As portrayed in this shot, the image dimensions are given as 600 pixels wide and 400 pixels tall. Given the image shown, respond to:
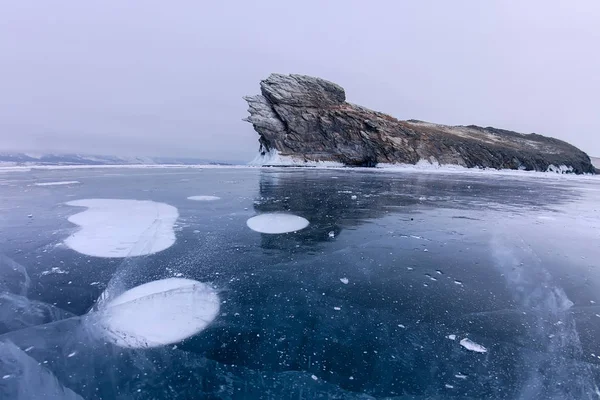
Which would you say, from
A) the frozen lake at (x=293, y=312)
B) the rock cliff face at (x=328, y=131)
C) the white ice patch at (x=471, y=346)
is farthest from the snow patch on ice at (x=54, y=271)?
the rock cliff face at (x=328, y=131)

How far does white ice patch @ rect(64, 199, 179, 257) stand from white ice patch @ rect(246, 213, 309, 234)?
1.34 metres

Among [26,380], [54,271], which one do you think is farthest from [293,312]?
[54,271]

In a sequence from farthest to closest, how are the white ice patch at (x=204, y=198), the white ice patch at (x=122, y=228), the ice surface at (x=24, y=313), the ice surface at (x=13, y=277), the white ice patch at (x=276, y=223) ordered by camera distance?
1. the white ice patch at (x=204, y=198)
2. the white ice patch at (x=276, y=223)
3. the white ice patch at (x=122, y=228)
4. the ice surface at (x=13, y=277)
5. the ice surface at (x=24, y=313)

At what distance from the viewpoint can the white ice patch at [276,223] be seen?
5002 millimetres

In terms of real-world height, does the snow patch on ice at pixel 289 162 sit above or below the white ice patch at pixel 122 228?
above

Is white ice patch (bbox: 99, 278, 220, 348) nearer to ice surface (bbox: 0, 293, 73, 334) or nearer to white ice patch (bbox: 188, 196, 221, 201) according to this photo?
ice surface (bbox: 0, 293, 73, 334)

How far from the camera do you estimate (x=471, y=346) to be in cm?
217

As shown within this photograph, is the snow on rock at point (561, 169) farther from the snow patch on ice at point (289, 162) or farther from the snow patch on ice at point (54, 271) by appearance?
the snow patch on ice at point (54, 271)

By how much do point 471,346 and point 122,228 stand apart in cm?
481

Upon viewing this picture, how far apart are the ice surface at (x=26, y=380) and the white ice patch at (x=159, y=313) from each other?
0.39m

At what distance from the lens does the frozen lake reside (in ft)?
6.01

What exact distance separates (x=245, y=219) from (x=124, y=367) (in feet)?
12.5

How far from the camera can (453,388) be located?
5.90ft

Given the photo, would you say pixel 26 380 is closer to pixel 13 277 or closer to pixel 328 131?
pixel 13 277
